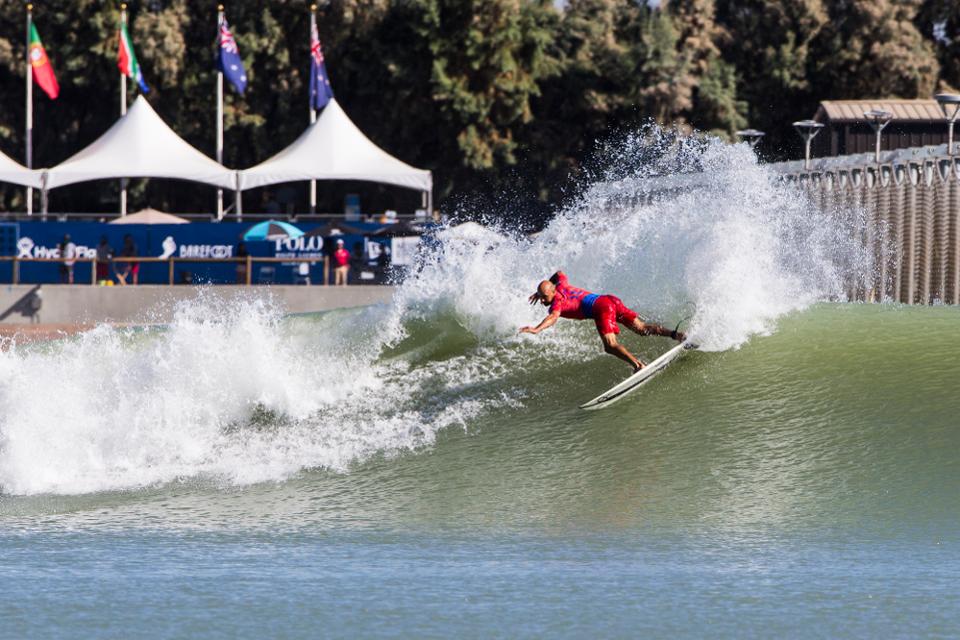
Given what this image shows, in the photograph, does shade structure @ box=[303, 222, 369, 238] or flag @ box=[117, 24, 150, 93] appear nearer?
shade structure @ box=[303, 222, 369, 238]

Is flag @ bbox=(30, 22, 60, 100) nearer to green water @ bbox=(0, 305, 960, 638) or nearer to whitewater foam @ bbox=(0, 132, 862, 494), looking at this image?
whitewater foam @ bbox=(0, 132, 862, 494)

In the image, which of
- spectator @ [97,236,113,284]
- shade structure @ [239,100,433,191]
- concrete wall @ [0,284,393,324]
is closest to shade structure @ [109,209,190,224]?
spectator @ [97,236,113,284]

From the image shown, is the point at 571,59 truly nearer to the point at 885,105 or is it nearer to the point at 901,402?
the point at 885,105

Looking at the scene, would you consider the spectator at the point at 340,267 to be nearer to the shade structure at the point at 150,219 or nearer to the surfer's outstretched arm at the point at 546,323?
the shade structure at the point at 150,219

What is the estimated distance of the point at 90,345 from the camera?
15797 mm

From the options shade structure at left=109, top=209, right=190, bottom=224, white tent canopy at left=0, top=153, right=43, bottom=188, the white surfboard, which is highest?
white tent canopy at left=0, top=153, right=43, bottom=188

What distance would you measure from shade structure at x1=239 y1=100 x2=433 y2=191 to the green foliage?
25.2 ft

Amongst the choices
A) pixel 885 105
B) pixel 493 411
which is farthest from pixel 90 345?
pixel 885 105

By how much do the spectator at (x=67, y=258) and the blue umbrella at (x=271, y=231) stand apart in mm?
3612

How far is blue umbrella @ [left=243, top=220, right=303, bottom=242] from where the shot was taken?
30.5m

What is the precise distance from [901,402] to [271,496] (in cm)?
527

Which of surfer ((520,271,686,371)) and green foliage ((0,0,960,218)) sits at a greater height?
green foliage ((0,0,960,218))

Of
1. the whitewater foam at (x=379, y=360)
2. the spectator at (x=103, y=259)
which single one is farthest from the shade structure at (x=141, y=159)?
the whitewater foam at (x=379, y=360)

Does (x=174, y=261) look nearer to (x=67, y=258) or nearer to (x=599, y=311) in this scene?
(x=67, y=258)
